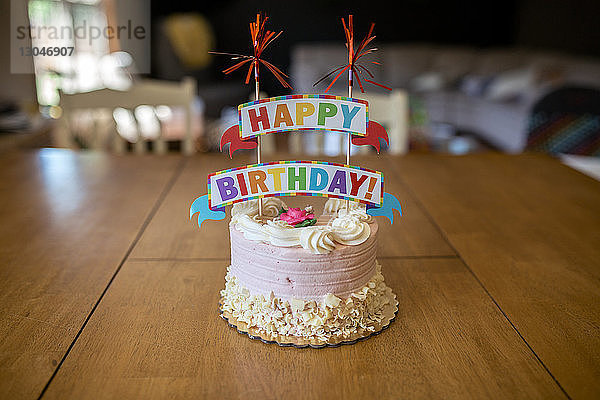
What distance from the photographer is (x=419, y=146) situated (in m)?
3.75

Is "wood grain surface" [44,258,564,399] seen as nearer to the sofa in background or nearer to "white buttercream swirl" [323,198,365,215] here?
"white buttercream swirl" [323,198,365,215]

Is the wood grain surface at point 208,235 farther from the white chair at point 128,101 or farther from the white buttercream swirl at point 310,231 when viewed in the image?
the white chair at point 128,101

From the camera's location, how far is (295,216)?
87 cm

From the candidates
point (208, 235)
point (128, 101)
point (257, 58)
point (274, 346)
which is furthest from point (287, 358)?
point (128, 101)

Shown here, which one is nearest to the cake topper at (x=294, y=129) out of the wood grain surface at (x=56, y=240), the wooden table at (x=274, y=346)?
the wooden table at (x=274, y=346)

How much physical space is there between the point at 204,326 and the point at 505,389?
45cm

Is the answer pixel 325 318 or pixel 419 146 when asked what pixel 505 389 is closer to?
pixel 325 318

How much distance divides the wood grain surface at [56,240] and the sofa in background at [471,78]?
2.42 meters

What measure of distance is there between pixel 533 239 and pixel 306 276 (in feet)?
2.25

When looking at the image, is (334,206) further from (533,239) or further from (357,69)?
(533,239)

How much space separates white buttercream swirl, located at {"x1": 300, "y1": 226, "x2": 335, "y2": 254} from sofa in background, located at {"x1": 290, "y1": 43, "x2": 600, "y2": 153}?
3.22m

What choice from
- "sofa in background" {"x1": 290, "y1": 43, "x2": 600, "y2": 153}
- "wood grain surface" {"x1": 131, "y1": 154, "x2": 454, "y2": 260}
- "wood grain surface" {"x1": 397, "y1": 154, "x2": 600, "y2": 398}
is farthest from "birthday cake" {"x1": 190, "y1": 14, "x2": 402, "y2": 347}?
"sofa in background" {"x1": 290, "y1": 43, "x2": 600, "y2": 153}

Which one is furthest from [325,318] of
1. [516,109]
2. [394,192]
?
[516,109]

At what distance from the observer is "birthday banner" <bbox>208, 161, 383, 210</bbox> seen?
849 millimetres
